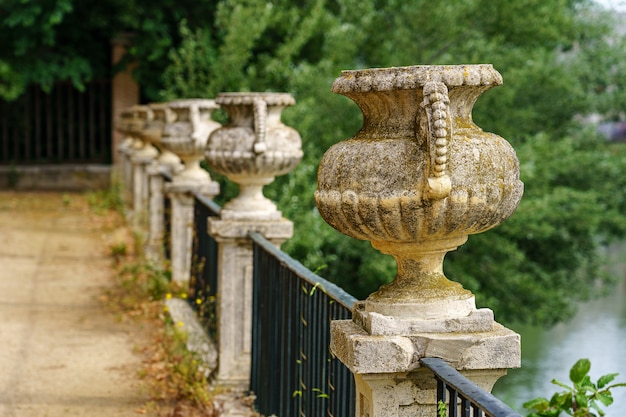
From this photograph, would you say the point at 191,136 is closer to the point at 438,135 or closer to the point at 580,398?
the point at 580,398

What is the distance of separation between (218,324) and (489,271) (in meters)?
9.46

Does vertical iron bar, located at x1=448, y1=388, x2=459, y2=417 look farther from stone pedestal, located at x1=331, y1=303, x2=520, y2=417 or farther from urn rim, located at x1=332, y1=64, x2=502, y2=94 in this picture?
urn rim, located at x1=332, y1=64, x2=502, y2=94

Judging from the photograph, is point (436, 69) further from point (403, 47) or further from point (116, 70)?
point (116, 70)

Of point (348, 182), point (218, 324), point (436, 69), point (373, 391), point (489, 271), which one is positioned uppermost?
point (436, 69)

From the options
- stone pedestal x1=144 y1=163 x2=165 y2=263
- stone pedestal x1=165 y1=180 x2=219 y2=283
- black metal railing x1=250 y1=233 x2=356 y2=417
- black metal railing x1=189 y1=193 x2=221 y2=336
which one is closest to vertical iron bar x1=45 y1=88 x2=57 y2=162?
stone pedestal x1=144 y1=163 x2=165 y2=263

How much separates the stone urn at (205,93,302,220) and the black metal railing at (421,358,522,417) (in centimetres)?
352

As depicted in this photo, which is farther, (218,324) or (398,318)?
(218,324)

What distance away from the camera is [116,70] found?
71.9 ft

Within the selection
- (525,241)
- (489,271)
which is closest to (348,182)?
(489,271)

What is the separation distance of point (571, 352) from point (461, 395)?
20.1 m

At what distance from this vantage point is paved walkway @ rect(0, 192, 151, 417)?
21.4 feet

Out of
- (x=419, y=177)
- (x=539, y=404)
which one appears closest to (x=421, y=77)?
(x=419, y=177)

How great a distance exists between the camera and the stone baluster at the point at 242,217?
6.75m

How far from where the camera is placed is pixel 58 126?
77.2 ft
